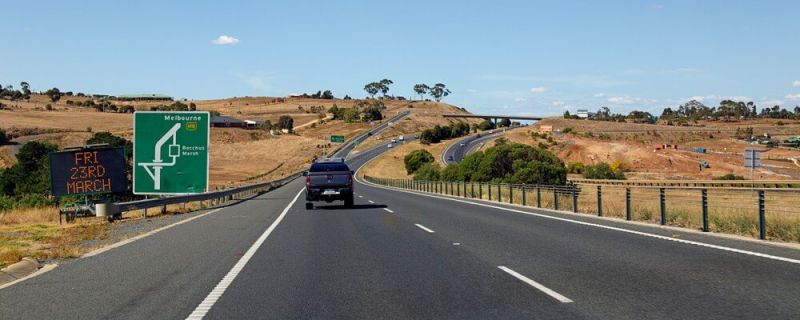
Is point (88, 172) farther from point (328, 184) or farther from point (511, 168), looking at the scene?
point (511, 168)

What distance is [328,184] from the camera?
2886 cm

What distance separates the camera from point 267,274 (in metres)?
10.7

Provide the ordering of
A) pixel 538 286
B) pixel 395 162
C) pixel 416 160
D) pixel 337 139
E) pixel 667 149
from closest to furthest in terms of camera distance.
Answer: pixel 538 286 → pixel 667 149 → pixel 416 160 → pixel 395 162 → pixel 337 139

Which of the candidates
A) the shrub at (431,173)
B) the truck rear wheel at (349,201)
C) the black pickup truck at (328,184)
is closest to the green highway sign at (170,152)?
the black pickup truck at (328,184)

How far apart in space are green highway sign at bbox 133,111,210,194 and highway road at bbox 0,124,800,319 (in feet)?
39.3

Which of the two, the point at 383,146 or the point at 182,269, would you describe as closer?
the point at 182,269

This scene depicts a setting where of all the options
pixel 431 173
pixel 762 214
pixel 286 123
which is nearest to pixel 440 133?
pixel 286 123

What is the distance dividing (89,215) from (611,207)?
730 inches

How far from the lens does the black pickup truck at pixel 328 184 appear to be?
94.2ft

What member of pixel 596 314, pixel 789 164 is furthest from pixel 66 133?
pixel 596 314

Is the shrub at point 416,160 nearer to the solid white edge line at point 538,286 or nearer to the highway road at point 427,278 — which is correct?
the highway road at point 427,278

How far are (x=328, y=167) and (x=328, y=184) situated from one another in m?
1.20

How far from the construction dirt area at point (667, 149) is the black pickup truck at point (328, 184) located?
59989 millimetres

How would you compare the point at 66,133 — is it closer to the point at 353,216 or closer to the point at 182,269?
the point at 353,216
